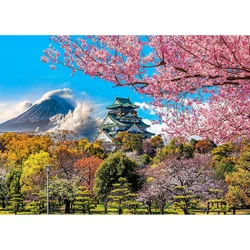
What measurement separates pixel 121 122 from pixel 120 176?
24.1 inches

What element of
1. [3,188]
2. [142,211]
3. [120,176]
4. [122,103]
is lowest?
[142,211]

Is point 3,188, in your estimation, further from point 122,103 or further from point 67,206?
point 122,103

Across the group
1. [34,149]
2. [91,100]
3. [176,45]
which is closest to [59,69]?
[91,100]

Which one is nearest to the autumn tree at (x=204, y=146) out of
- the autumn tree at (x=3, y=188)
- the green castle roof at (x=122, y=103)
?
the green castle roof at (x=122, y=103)

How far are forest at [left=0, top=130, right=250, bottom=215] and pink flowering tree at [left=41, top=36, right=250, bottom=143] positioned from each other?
1.36 feet

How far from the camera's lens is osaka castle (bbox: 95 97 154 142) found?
15.5 ft

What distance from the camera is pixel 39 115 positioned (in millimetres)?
4836

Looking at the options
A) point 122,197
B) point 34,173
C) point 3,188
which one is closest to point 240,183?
point 122,197

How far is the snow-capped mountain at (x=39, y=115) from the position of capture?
15.7 feet

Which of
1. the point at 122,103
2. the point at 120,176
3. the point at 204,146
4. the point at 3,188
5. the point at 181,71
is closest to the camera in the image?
the point at 181,71

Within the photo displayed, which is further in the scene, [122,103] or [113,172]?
[113,172]

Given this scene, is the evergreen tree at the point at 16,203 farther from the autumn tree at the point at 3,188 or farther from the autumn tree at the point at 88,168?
the autumn tree at the point at 88,168
